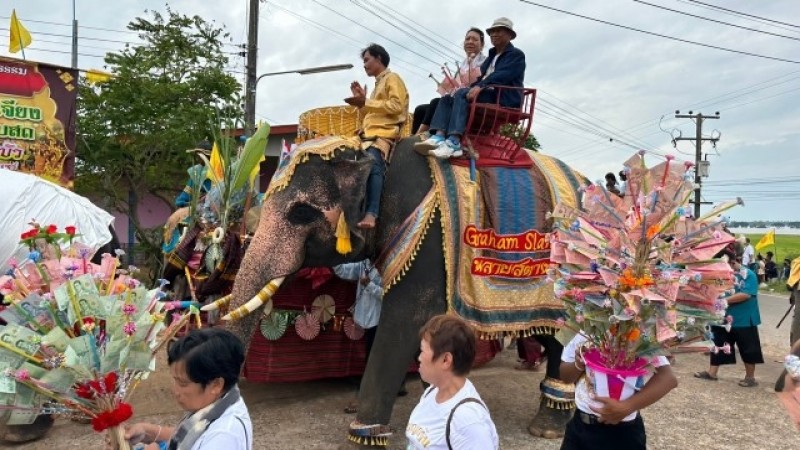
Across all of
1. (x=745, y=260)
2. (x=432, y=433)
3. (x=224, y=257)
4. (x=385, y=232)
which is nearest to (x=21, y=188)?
(x=224, y=257)

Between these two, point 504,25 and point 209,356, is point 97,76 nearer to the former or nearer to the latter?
point 504,25

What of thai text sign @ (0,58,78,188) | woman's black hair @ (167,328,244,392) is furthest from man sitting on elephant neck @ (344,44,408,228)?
thai text sign @ (0,58,78,188)

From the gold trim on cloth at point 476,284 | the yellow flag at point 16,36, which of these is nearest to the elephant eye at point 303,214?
the gold trim on cloth at point 476,284

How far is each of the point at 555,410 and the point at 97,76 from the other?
11600 mm

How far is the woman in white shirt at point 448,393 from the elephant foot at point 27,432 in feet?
10.9

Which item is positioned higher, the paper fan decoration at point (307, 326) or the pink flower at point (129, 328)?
the pink flower at point (129, 328)

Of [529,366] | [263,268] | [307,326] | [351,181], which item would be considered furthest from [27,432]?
[529,366]

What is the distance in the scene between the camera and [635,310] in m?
2.34

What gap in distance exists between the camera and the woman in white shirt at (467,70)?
5.12 metres

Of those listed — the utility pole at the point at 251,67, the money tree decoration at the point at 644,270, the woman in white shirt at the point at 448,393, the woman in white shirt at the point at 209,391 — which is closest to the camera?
the woman in white shirt at the point at 209,391

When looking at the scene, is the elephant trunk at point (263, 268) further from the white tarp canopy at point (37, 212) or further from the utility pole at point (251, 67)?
the utility pole at point (251, 67)

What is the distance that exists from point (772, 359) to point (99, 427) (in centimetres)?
903

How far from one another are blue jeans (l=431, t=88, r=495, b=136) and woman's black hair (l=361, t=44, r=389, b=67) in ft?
1.86

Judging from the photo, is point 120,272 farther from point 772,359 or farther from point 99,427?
point 772,359
